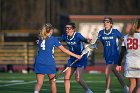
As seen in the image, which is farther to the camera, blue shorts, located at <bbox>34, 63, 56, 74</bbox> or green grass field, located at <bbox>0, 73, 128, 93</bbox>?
green grass field, located at <bbox>0, 73, 128, 93</bbox>

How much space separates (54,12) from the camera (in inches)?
2992

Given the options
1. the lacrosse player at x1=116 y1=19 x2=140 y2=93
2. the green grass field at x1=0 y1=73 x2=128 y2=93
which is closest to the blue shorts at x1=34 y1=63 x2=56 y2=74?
the lacrosse player at x1=116 y1=19 x2=140 y2=93

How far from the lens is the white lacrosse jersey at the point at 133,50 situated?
17031mm

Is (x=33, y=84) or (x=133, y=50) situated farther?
(x=33, y=84)

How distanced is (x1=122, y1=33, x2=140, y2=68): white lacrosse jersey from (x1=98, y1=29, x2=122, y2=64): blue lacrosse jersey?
419cm

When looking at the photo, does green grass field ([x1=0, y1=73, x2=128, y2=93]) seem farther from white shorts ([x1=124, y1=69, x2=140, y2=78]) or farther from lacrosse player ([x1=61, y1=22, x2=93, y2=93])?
white shorts ([x1=124, y1=69, x2=140, y2=78])

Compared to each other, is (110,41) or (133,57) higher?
(133,57)

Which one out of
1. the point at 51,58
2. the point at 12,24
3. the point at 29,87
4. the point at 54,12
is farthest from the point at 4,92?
the point at 12,24

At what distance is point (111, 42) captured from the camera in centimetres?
2145

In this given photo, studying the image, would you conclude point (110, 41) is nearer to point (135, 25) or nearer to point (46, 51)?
point (46, 51)

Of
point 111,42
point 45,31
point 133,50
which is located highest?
point 45,31

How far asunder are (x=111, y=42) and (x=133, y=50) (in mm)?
4354

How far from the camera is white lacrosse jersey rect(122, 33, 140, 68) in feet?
55.9

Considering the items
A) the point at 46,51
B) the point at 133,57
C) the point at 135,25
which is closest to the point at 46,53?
the point at 46,51
